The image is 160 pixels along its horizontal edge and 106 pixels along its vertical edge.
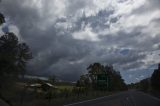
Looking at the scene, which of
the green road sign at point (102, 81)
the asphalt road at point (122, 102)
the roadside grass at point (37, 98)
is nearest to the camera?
the asphalt road at point (122, 102)

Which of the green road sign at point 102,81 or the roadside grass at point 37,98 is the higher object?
the green road sign at point 102,81

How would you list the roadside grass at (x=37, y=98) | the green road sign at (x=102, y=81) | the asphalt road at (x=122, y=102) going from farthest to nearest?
1. the green road sign at (x=102, y=81)
2. the roadside grass at (x=37, y=98)
3. the asphalt road at (x=122, y=102)

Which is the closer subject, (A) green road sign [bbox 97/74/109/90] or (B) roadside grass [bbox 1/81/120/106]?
(B) roadside grass [bbox 1/81/120/106]

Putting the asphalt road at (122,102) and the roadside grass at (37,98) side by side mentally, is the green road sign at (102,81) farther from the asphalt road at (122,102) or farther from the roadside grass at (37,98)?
the asphalt road at (122,102)

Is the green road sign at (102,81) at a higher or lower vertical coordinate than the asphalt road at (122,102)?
higher

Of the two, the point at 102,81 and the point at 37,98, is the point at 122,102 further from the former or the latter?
the point at 102,81

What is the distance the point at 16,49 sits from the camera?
75.0 meters

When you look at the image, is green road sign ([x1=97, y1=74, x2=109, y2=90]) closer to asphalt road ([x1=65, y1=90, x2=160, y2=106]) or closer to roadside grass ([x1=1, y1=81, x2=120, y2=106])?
roadside grass ([x1=1, y1=81, x2=120, y2=106])

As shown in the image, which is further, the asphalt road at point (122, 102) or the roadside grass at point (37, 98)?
the roadside grass at point (37, 98)

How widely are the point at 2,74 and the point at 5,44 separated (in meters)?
18.4

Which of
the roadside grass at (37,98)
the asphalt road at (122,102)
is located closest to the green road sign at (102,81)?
the roadside grass at (37,98)

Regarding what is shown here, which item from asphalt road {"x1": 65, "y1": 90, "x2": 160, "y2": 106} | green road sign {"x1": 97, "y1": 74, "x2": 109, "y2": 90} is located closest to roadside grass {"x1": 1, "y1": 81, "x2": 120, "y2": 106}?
asphalt road {"x1": 65, "y1": 90, "x2": 160, "y2": 106}

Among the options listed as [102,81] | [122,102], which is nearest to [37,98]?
[122,102]

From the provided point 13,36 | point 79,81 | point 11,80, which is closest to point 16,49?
point 13,36
